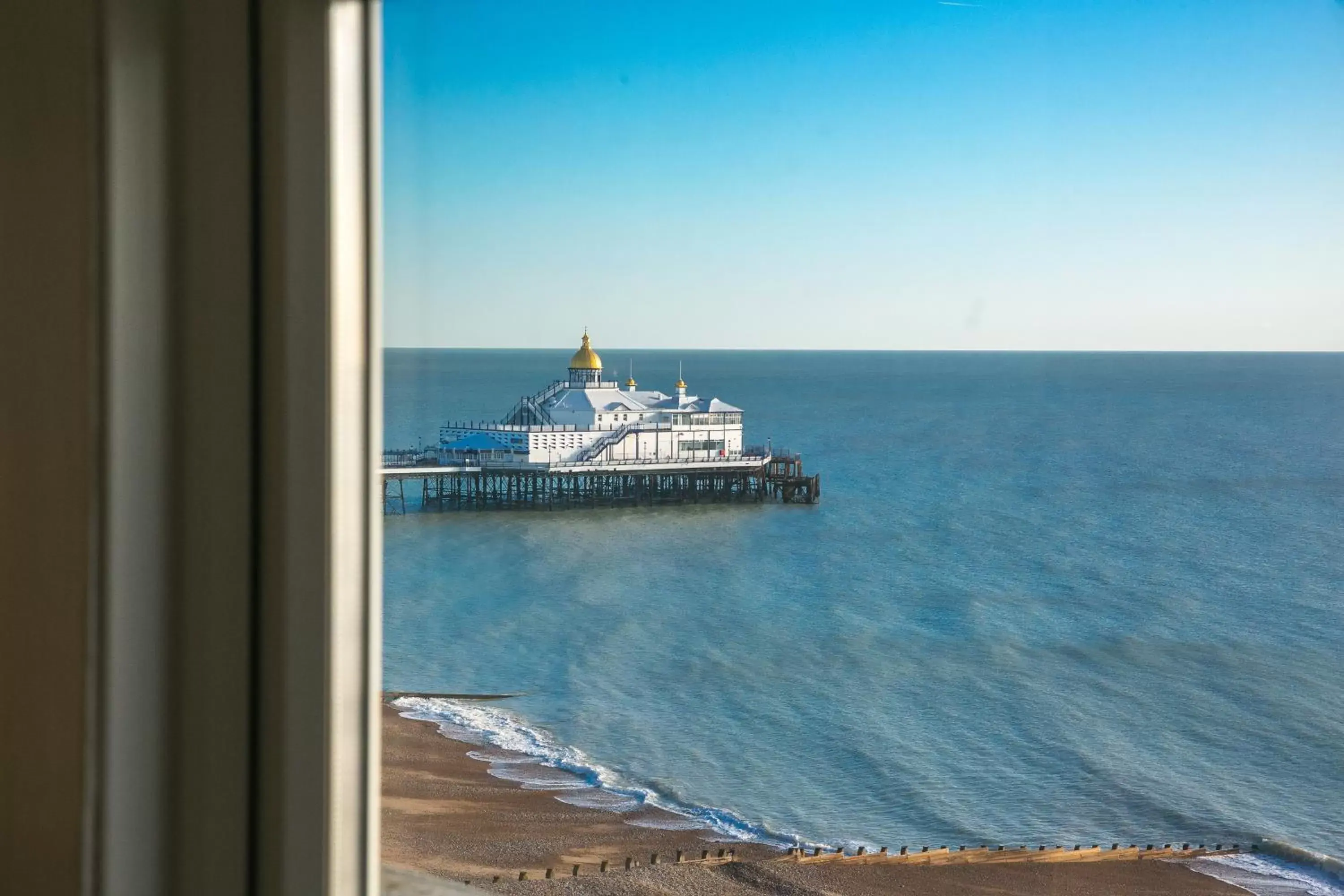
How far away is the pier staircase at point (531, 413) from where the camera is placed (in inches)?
667

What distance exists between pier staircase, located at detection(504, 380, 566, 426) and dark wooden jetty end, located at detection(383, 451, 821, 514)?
0.60m

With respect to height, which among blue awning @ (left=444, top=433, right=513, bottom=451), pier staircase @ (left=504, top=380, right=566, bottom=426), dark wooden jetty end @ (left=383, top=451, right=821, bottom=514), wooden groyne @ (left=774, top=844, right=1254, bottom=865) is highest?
pier staircase @ (left=504, top=380, right=566, bottom=426)

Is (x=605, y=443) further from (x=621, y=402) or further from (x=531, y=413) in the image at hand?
(x=531, y=413)

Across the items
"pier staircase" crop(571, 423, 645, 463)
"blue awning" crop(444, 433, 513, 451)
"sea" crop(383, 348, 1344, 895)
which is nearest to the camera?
"sea" crop(383, 348, 1344, 895)

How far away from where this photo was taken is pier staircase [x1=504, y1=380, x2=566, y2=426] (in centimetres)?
1695

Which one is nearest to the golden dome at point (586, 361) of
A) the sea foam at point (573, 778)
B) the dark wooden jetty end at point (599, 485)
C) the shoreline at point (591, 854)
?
the dark wooden jetty end at point (599, 485)

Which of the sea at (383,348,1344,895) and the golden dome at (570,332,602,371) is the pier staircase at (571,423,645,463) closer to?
the sea at (383,348,1344,895)

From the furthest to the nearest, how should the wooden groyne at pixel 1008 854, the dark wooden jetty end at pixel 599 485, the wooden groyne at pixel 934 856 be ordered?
the dark wooden jetty end at pixel 599 485 → the wooden groyne at pixel 1008 854 → the wooden groyne at pixel 934 856

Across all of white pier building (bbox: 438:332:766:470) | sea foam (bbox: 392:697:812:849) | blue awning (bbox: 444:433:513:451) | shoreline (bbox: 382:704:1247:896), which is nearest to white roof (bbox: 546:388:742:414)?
white pier building (bbox: 438:332:766:470)

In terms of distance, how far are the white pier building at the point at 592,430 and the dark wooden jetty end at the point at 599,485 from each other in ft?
0.39

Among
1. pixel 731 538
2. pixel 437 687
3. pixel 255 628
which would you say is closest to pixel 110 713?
pixel 255 628

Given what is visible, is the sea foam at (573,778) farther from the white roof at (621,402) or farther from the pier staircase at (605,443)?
the white roof at (621,402)

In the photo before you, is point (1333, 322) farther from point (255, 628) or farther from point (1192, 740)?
point (255, 628)

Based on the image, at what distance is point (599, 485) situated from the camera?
1722 cm
